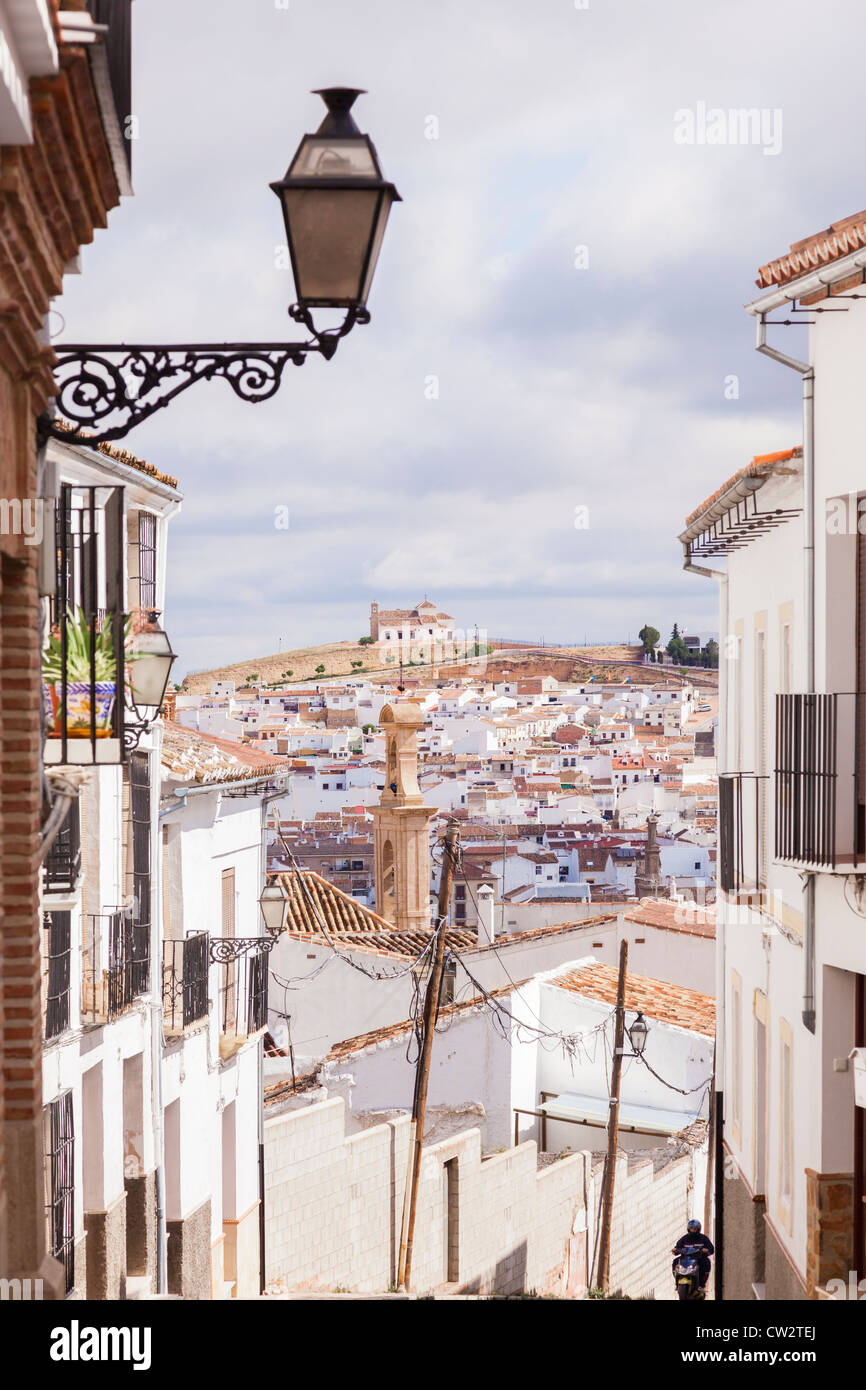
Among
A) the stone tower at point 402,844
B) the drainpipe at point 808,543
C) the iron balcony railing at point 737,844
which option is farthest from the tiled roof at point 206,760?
the stone tower at point 402,844

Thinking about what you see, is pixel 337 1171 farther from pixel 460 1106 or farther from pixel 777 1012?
pixel 777 1012

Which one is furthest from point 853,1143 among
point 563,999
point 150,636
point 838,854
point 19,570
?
point 563,999

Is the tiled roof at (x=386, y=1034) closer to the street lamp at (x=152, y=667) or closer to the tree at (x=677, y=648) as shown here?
the street lamp at (x=152, y=667)

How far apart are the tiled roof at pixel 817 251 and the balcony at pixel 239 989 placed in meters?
A: 10.5

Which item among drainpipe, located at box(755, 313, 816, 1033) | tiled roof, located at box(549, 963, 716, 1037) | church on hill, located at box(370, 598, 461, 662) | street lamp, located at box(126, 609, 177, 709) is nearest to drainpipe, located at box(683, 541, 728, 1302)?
drainpipe, located at box(755, 313, 816, 1033)

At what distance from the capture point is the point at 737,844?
11680 mm

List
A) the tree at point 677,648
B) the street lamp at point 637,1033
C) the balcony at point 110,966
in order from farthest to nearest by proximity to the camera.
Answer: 1. the tree at point 677,648
2. the street lamp at point 637,1033
3. the balcony at point 110,966

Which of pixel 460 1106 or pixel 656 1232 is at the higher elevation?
pixel 460 1106

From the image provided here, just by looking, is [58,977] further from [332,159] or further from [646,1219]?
[646,1219]

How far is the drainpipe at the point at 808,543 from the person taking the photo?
8.74m

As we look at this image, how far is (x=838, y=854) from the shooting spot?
827 centimetres
